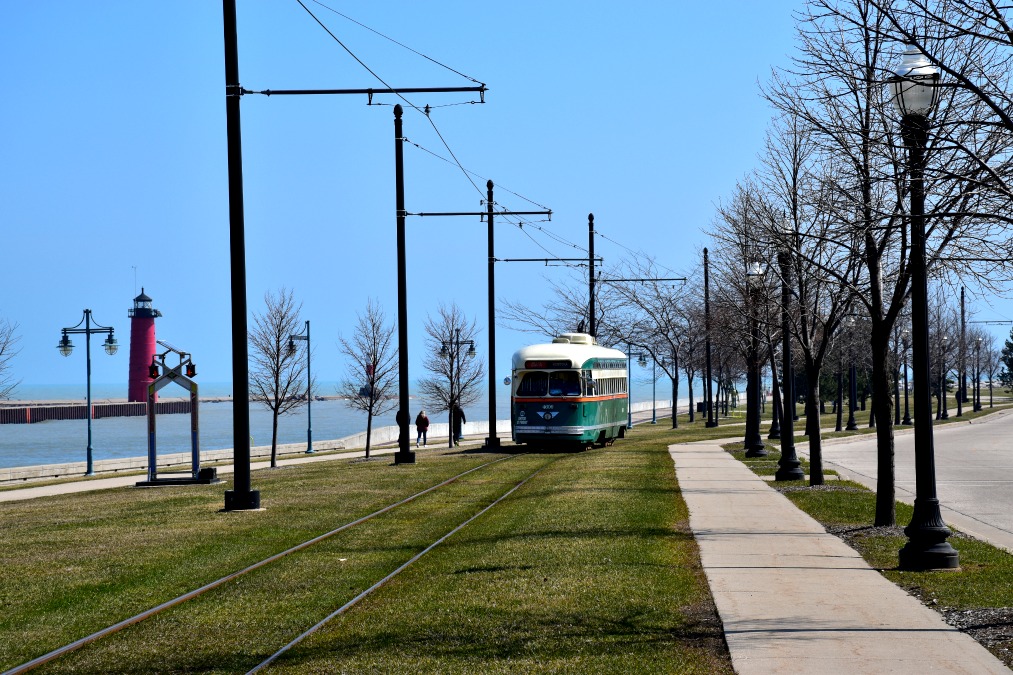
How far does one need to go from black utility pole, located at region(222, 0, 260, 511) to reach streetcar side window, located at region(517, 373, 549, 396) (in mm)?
19392

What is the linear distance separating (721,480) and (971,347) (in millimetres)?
78796

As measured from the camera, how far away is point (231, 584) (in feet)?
38.2

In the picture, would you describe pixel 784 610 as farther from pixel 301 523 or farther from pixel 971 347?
pixel 971 347

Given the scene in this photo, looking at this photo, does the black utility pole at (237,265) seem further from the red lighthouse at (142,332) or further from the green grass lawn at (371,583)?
the red lighthouse at (142,332)

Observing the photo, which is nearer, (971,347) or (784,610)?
(784,610)

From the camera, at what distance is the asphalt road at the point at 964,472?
19.4 metres

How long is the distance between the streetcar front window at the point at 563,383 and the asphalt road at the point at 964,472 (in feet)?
26.2

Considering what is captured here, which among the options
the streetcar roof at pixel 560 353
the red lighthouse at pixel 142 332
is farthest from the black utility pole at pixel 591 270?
the red lighthouse at pixel 142 332

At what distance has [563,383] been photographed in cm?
3684

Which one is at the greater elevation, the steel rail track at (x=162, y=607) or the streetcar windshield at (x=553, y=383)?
the streetcar windshield at (x=553, y=383)

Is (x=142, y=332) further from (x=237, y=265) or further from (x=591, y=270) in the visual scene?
(x=237, y=265)

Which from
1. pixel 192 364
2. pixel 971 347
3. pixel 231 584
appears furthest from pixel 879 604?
pixel 971 347

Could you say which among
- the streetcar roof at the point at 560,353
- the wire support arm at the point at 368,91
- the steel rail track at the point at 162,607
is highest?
the wire support arm at the point at 368,91

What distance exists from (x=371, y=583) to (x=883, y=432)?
758 cm
